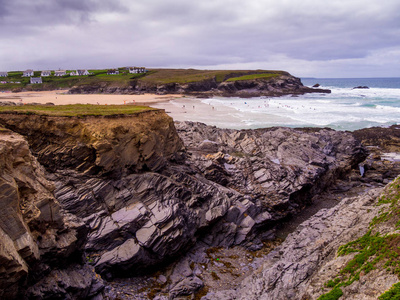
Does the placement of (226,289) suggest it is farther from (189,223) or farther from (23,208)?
(23,208)

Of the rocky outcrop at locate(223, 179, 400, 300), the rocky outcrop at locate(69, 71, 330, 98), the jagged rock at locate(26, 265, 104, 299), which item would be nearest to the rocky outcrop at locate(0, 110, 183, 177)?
the jagged rock at locate(26, 265, 104, 299)

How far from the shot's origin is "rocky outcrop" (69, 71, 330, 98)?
11519cm

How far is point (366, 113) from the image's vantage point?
2704 inches

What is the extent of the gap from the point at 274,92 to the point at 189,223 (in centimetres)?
10650

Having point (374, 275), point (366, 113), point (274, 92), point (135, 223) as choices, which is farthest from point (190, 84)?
point (374, 275)

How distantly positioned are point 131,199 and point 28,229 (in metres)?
8.31

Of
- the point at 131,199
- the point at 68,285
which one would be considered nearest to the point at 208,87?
the point at 131,199

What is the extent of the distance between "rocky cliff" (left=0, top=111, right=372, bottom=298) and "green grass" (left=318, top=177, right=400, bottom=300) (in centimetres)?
804

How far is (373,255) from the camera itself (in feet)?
33.1

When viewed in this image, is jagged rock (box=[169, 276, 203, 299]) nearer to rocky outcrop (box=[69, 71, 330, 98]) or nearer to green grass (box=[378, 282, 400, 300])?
green grass (box=[378, 282, 400, 300])

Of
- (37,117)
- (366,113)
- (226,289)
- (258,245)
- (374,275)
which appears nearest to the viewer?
(374,275)

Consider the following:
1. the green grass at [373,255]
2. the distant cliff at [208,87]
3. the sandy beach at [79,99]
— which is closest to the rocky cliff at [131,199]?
the green grass at [373,255]

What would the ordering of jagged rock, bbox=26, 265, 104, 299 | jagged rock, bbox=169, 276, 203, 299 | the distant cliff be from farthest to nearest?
1. the distant cliff
2. jagged rock, bbox=169, 276, 203, 299
3. jagged rock, bbox=26, 265, 104, 299

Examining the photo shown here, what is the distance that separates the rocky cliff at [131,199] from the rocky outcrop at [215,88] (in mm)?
87271
